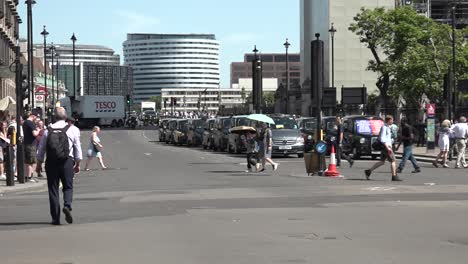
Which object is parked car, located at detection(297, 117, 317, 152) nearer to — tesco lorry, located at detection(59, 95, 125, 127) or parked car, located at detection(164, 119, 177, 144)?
parked car, located at detection(164, 119, 177, 144)

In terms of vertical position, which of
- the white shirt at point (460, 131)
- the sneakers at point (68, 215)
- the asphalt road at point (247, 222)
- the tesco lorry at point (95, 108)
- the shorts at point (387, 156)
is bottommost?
the asphalt road at point (247, 222)

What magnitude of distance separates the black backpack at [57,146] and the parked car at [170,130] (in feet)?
147

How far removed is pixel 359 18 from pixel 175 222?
51832mm

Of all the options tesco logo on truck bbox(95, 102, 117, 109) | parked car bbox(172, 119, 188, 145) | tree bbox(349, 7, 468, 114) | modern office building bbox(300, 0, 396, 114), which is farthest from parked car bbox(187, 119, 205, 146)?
tesco logo on truck bbox(95, 102, 117, 109)

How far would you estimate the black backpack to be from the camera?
1259 cm

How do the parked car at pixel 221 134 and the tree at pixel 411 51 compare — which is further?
the tree at pixel 411 51

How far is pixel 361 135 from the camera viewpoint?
3441cm

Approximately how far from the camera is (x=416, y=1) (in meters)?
95.8

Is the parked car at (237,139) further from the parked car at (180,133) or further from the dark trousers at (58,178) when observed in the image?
the dark trousers at (58,178)

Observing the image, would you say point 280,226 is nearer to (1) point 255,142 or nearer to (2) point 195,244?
(2) point 195,244

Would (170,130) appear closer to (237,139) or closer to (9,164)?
(237,139)

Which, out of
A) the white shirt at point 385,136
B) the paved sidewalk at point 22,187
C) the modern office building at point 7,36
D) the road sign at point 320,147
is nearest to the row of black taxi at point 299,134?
the road sign at point 320,147

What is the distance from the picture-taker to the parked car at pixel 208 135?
46.4 metres

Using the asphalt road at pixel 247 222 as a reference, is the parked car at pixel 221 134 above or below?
above
